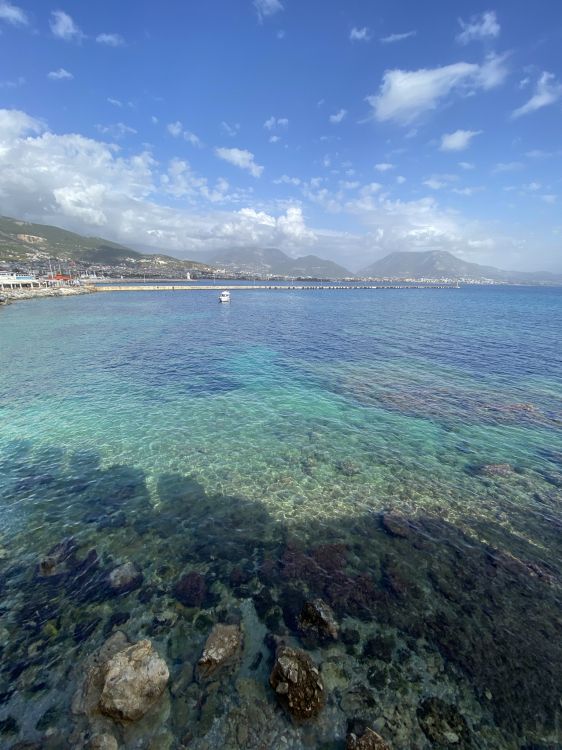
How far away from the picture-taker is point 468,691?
8.24 meters

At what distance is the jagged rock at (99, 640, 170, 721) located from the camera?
24.4 ft

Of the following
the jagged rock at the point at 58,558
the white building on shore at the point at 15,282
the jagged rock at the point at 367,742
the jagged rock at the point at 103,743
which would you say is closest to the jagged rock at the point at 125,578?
the jagged rock at the point at 58,558

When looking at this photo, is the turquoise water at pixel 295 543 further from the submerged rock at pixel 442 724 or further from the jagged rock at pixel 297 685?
the jagged rock at pixel 297 685

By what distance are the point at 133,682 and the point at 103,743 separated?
1.00 meters

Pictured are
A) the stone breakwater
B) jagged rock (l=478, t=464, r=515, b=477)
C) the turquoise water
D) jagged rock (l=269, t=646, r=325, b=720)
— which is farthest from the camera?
the stone breakwater

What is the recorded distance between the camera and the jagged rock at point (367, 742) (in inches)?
269

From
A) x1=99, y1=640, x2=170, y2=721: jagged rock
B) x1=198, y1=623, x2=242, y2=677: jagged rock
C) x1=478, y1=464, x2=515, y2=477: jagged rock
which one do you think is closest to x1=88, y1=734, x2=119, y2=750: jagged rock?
x1=99, y1=640, x2=170, y2=721: jagged rock

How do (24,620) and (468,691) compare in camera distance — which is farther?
(24,620)

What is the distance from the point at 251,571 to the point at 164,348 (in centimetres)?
3891

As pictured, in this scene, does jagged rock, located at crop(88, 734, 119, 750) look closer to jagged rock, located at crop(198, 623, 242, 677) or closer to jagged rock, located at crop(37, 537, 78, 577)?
jagged rock, located at crop(198, 623, 242, 677)

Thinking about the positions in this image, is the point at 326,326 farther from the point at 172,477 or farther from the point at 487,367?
the point at 172,477

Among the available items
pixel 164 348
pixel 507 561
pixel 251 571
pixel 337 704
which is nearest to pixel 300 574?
pixel 251 571

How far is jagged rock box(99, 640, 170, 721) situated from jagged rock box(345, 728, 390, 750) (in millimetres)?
4448

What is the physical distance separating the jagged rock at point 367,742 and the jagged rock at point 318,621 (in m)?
2.34
